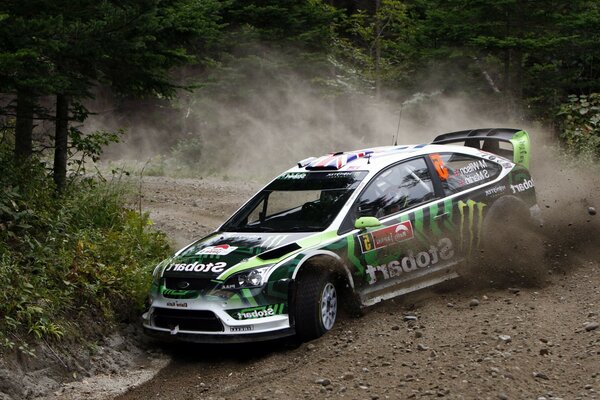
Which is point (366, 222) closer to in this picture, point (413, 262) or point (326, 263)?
point (326, 263)

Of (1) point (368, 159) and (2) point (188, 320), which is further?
(1) point (368, 159)

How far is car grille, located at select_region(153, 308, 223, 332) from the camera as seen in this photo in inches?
295

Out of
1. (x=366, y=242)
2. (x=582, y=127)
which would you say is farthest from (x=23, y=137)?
(x=582, y=127)

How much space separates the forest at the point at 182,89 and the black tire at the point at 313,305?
2166mm

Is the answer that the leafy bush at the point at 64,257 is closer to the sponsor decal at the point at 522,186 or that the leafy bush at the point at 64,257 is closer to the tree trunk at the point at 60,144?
the tree trunk at the point at 60,144

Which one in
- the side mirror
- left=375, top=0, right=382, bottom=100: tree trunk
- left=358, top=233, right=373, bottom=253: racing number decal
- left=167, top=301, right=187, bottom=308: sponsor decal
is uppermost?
left=375, top=0, right=382, bottom=100: tree trunk

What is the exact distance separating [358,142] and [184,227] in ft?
46.2

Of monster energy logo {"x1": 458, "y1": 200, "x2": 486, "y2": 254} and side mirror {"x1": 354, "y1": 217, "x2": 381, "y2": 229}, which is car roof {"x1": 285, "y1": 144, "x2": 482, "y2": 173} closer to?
monster energy logo {"x1": 458, "y1": 200, "x2": 486, "y2": 254}

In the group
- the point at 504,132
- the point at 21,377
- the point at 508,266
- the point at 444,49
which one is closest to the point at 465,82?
the point at 444,49

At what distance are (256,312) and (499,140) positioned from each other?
4.84 metres

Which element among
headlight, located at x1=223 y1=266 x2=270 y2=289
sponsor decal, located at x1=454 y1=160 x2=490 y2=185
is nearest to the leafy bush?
headlight, located at x1=223 y1=266 x2=270 y2=289

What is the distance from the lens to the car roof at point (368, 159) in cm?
898

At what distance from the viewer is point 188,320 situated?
764cm

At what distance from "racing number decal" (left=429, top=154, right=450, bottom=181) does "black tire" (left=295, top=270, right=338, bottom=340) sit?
222cm
